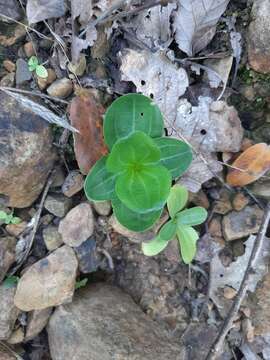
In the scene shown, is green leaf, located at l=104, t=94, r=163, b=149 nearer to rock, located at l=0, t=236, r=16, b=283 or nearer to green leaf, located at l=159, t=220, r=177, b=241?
green leaf, located at l=159, t=220, r=177, b=241

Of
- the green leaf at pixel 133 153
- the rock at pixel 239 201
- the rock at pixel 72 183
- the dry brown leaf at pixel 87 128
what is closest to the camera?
the green leaf at pixel 133 153

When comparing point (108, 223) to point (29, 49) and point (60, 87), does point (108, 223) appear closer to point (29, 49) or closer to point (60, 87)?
point (60, 87)

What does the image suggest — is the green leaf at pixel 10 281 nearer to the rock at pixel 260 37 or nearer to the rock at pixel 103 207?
the rock at pixel 103 207

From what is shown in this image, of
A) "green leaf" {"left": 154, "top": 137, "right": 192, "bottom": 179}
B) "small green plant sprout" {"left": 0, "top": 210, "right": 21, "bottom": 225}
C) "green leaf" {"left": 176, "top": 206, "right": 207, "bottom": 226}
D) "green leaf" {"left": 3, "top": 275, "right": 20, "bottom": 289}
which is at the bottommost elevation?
"green leaf" {"left": 3, "top": 275, "right": 20, "bottom": 289}

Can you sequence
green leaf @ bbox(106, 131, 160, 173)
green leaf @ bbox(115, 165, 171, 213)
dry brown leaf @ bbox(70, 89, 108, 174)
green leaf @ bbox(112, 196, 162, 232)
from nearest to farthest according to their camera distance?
green leaf @ bbox(106, 131, 160, 173) → green leaf @ bbox(115, 165, 171, 213) → green leaf @ bbox(112, 196, 162, 232) → dry brown leaf @ bbox(70, 89, 108, 174)

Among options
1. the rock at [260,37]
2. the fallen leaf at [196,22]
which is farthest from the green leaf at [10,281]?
the rock at [260,37]

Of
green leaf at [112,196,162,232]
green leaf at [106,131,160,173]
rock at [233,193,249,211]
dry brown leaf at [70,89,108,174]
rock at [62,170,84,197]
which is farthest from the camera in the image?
rock at [233,193,249,211]

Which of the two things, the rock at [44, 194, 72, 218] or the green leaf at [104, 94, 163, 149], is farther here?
the rock at [44, 194, 72, 218]

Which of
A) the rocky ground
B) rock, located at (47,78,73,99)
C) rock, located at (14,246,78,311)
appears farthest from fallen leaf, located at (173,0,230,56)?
rock, located at (14,246,78,311)

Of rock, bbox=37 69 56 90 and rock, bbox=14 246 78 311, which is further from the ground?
rock, bbox=37 69 56 90
